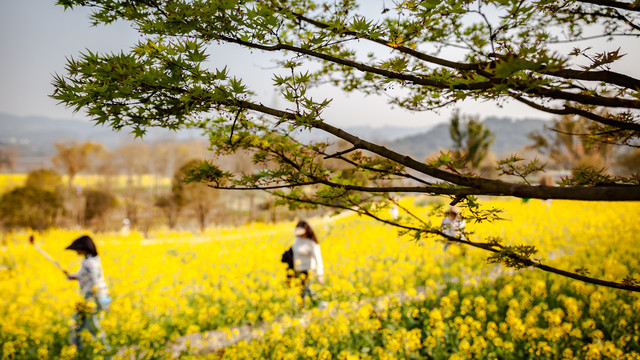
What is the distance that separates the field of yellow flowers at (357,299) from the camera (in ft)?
12.9

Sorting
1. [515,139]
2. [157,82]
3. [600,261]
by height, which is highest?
[515,139]

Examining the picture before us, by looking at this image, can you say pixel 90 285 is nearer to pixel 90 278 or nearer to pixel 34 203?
pixel 90 278

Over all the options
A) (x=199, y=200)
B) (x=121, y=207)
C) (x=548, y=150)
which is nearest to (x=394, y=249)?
(x=199, y=200)

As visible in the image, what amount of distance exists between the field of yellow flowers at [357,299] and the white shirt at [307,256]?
44 cm

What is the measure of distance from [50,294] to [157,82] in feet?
25.0

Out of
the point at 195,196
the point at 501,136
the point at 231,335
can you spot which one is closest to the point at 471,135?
the point at 195,196

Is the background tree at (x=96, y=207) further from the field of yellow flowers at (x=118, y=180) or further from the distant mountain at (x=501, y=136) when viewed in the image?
the distant mountain at (x=501, y=136)

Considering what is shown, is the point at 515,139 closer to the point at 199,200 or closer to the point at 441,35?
the point at 199,200

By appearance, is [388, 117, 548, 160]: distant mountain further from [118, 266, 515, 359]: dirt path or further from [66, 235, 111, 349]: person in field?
[66, 235, 111, 349]: person in field

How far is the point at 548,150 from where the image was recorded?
33125mm

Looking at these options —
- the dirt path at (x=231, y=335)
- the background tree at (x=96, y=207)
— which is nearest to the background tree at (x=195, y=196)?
the background tree at (x=96, y=207)

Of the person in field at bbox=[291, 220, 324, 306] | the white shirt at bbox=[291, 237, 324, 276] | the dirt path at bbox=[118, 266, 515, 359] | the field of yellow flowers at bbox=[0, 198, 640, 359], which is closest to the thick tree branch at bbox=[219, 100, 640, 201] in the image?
the field of yellow flowers at bbox=[0, 198, 640, 359]

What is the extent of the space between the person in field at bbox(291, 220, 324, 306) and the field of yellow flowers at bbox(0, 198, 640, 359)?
0.88 ft

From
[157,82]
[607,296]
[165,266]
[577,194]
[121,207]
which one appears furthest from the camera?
[121,207]
